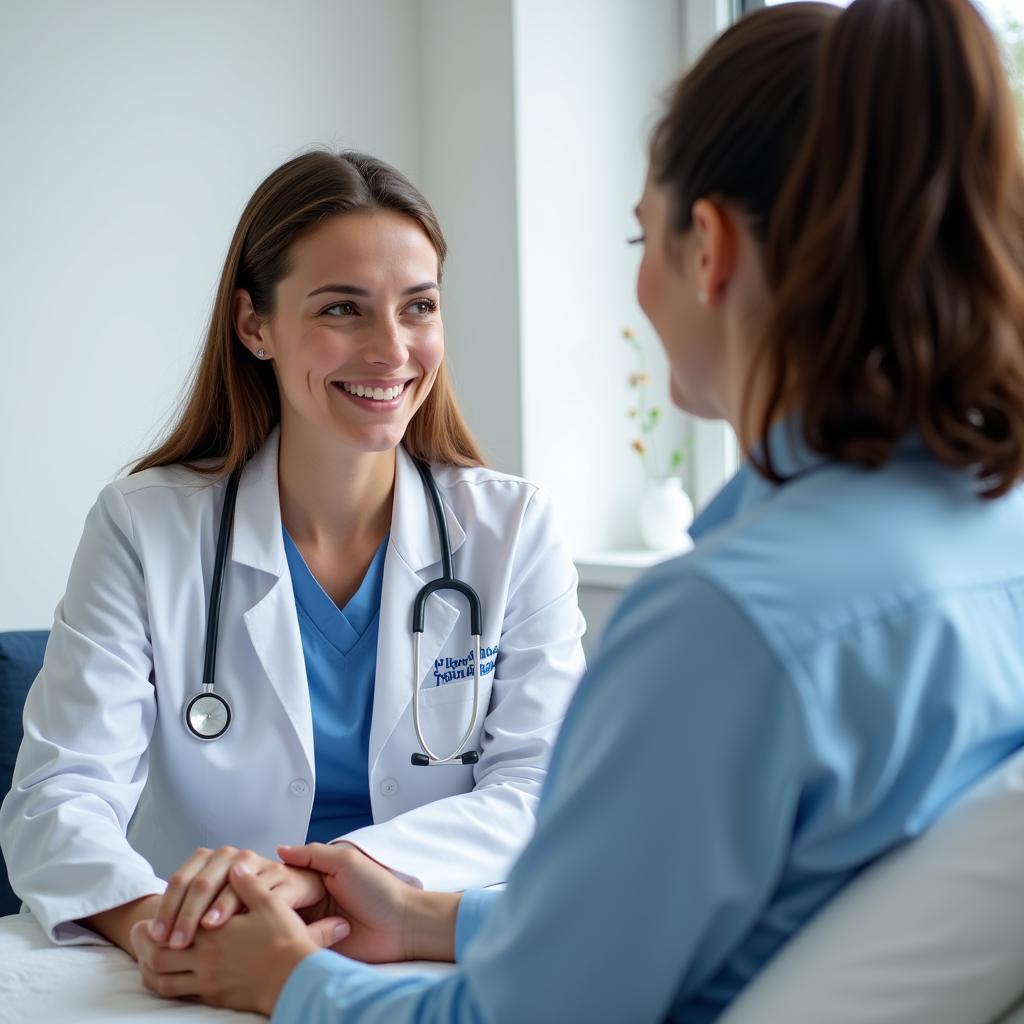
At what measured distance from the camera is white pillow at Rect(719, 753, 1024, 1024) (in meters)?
0.63

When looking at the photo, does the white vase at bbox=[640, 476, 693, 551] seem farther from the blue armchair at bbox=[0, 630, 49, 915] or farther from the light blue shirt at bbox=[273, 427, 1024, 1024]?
the light blue shirt at bbox=[273, 427, 1024, 1024]

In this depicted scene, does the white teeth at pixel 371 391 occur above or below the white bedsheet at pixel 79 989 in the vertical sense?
above

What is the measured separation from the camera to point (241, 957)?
958 millimetres

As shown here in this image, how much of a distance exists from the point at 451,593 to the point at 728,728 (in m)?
1.01

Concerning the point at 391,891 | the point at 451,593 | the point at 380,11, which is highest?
the point at 380,11

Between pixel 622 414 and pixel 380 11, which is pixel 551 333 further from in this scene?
pixel 380 11

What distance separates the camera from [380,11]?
9.53ft

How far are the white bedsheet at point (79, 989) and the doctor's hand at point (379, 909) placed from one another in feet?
0.08

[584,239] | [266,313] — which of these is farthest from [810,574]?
[584,239]

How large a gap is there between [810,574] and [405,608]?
3.23 feet

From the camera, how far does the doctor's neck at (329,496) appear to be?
65.1 inches

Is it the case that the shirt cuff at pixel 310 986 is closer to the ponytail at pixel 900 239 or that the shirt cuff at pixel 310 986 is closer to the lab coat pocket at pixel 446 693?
the ponytail at pixel 900 239

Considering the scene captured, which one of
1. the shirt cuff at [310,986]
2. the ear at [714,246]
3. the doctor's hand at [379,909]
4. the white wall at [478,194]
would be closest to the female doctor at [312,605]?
the doctor's hand at [379,909]

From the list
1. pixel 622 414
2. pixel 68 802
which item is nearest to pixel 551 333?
pixel 622 414
